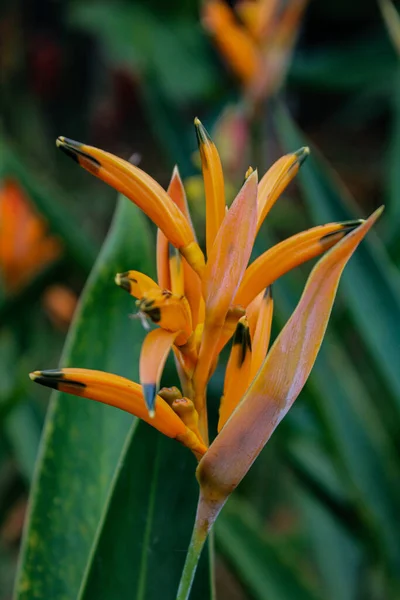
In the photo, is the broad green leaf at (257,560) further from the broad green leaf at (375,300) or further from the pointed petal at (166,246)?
the pointed petal at (166,246)

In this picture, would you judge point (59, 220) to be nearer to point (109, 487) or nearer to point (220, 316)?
point (109, 487)

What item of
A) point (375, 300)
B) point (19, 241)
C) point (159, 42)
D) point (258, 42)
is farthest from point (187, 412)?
point (159, 42)

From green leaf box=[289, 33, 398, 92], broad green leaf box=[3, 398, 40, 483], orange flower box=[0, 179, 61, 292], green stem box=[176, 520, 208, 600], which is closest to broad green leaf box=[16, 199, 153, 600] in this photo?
green stem box=[176, 520, 208, 600]

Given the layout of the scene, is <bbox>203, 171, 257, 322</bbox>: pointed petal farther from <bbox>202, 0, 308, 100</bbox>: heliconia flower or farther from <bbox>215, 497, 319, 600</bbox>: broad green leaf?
<bbox>202, 0, 308, 100</bbox>: heliconia flower

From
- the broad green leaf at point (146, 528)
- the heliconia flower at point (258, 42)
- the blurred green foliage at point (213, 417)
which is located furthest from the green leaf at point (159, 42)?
the broad green leaf at point (146, 528)

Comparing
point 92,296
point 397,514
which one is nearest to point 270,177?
point 92,296

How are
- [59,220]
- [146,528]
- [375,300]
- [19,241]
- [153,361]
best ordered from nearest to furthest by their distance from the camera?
[153,361]
[146,528]
[375,300]
[59,220]
[19,241]
